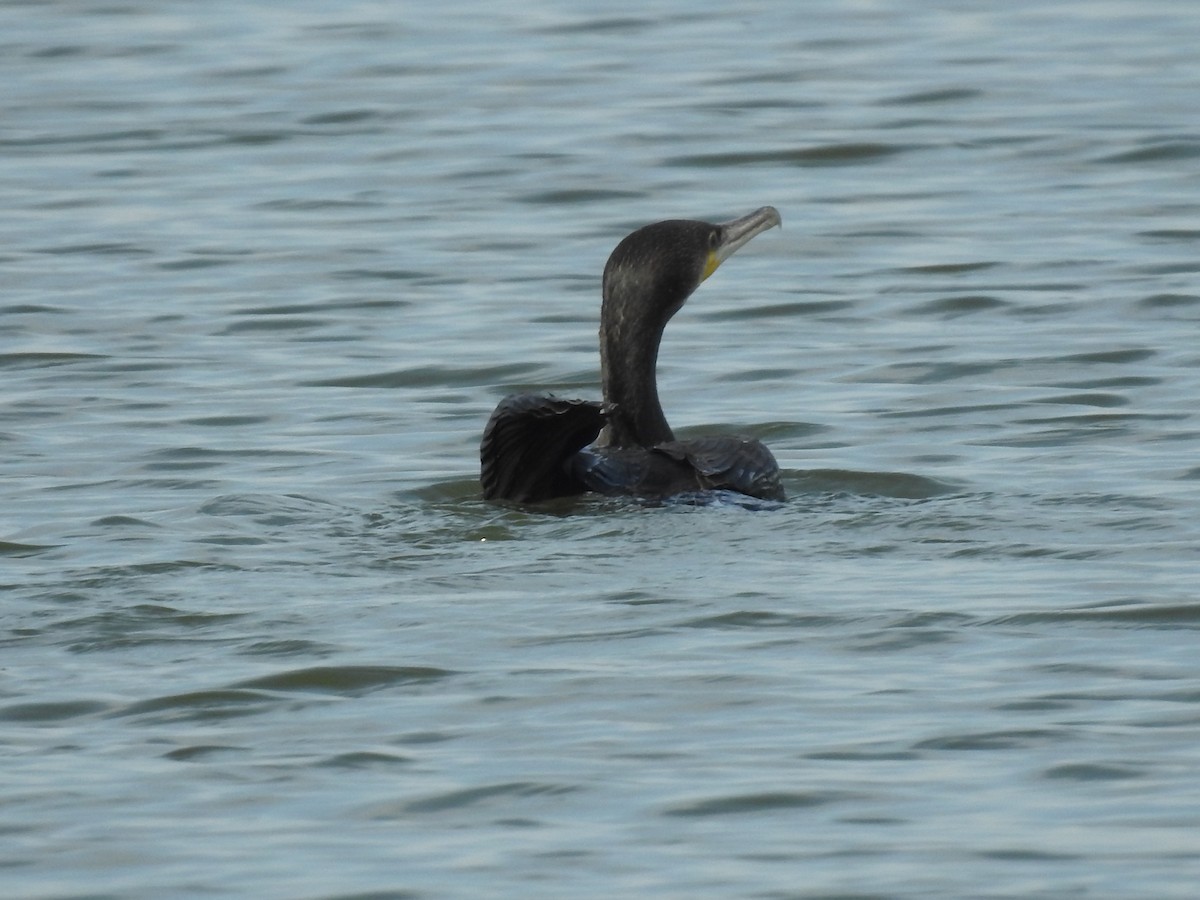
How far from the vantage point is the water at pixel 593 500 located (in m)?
6.02

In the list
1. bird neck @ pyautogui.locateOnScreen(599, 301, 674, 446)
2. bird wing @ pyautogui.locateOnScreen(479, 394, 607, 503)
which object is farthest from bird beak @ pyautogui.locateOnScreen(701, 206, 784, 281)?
bird wing @ pyautogui.locateOnScreen(479, 394, 607, 503)

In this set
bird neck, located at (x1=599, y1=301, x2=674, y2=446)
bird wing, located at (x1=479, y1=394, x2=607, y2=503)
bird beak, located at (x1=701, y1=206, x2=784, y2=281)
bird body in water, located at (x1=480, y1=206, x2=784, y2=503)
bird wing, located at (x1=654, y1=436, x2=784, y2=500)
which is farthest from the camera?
bird beak, located at (x1=701, y1=206, x2=784, y2=281)

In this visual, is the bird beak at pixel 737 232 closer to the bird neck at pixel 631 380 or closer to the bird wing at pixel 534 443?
the bird neck at pixel 631 380

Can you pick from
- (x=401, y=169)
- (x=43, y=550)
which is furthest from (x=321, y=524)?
(x=401, y=169)

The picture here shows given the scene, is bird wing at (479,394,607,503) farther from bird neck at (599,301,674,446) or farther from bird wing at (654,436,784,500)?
bird neck at (599,301,674,446)

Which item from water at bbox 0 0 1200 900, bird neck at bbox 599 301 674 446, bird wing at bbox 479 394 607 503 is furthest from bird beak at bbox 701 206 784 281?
bird wing at bbox 479 394 607 503

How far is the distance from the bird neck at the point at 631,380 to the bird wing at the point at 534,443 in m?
0.78

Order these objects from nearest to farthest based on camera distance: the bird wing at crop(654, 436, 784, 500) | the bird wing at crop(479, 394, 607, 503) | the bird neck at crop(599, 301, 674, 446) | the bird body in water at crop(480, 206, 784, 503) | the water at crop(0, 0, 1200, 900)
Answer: the water at crop(0, 0, 1200, 900)
the bird wing at crop(479, 394, 607, 503)
the bird body in water at crop(480, 206, 784, 503)
the bird wing at crop(654, 436, 784, 500)
the bird neck at crop(599, 301, 674, 446)

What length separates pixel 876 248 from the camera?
47.5ft

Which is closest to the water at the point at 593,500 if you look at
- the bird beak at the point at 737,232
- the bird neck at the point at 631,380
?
the bird neck at the point at 631,380

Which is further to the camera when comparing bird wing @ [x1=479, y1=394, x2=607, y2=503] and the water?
bird wing @ [x1=479, y1=394, x2=607, y2=503]

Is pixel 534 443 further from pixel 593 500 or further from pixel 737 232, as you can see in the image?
pixel 737 232

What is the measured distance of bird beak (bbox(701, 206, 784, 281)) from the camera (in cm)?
995

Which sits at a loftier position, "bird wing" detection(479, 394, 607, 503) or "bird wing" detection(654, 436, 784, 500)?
"bird wing" detection(479, 394, 607, 503)
